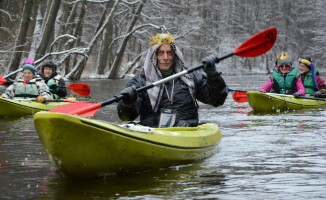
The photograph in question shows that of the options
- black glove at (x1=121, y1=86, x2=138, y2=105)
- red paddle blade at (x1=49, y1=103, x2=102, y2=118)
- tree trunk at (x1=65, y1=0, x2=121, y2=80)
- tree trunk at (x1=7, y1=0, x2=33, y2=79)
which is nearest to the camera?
red paddle blade at (x1=49, y1=103, x2=102, y2=118)

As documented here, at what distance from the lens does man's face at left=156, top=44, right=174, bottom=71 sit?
573 cm

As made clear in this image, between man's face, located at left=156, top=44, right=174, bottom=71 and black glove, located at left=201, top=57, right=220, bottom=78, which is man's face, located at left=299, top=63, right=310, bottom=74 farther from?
black glove, located at left=201, top=57, right=220, bottom=78

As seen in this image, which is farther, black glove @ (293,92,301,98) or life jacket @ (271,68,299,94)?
life jacket @ (271,68,299,94)

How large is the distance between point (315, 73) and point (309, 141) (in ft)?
21.7

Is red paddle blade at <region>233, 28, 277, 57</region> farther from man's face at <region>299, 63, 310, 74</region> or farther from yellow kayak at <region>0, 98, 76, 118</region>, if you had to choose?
man's face at <region>299, 63, 310, 74</region>

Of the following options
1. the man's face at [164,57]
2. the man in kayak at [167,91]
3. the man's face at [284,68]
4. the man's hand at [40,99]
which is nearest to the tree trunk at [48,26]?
the man's hand at [40,99]

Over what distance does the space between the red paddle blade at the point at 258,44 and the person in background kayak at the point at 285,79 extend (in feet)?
21.2

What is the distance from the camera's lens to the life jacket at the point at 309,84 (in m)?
13.5

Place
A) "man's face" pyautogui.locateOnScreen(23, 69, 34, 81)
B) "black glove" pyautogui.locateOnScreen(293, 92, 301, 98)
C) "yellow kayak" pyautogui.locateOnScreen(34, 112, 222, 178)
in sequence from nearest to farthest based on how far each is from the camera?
"yellow kayak" pyautogui.locateOnScreen(34, 112, 222, 178), "man's face" pyautogui.locateOnScreen(23, 69, 34, 81), "black glove" pyautogui.locateOnScreen(293, 92, 301, 98)

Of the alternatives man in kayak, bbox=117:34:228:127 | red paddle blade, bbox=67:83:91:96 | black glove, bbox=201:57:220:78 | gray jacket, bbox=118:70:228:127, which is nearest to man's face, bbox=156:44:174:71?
man in kayak, bbox=117:34:228:127

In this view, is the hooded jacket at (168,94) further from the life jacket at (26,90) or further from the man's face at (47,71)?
the man's face at (47,71)

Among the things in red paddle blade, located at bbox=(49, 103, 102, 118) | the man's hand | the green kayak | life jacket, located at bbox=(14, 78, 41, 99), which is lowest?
the green kayak

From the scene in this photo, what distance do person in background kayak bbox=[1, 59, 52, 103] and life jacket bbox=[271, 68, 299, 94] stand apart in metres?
5.35

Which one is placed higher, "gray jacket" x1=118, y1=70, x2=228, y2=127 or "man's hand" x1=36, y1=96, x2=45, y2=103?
"gray jacket" x1=118, y1=70, x2=228, y2=127
